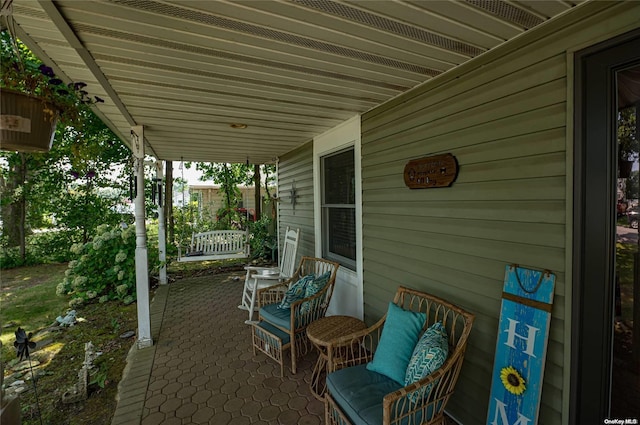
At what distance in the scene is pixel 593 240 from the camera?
1329 millimetres

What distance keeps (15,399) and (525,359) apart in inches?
91.9

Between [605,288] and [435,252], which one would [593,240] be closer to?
[605,288]

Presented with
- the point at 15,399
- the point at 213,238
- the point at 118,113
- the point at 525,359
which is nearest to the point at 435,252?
the point at 525,359

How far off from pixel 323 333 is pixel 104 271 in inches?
164

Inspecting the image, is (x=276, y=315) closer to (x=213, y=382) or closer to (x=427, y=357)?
(x=213, y=382)

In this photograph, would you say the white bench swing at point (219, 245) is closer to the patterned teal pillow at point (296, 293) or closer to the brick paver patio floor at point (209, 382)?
the brick paver patio floor at point (209, 382)

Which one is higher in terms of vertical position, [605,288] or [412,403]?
[605,288]

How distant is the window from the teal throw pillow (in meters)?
1.42

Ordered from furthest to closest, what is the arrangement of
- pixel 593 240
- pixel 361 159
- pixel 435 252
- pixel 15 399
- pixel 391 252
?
pixel 361 159 < pixel 391 252 < pixel 435 252 < pixel 593 240 < pixel 15 399

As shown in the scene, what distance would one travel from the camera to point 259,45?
1.60 metres

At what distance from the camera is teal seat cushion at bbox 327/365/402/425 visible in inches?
59.1

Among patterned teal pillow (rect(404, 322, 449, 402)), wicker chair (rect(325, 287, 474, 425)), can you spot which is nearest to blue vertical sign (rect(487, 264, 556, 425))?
wicker chair (rect(325, 287, 474, 425))

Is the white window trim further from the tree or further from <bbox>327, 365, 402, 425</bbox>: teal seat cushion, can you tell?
the tree

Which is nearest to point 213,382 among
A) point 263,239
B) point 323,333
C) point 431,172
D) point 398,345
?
point 323,333
